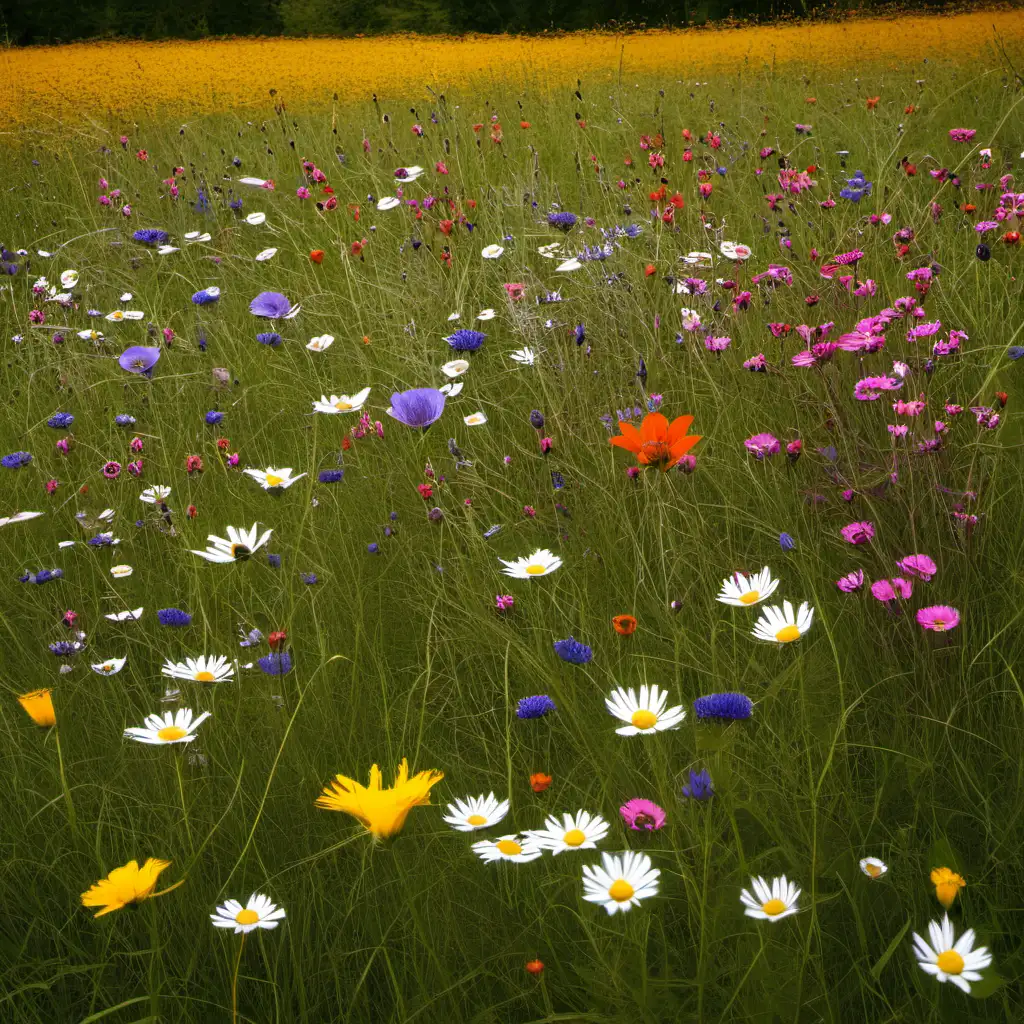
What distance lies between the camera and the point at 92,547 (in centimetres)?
164

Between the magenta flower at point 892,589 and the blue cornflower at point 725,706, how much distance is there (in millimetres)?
414

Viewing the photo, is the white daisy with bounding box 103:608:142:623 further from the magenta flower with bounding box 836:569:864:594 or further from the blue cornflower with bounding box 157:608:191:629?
the magenta flower with bounding box 836:569:864:594

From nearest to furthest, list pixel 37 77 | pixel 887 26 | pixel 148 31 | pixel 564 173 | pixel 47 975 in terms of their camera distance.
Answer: pixel 47 975, pixel 564 173, pixel 37 77, pixel 887 26, pixel 148 31

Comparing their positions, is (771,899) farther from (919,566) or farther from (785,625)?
(919,566)

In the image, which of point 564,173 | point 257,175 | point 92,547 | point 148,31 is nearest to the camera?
point 92,547

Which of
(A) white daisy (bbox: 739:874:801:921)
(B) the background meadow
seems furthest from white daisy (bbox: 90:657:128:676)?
(A) white daisy (bbox: 739:874:801:921)

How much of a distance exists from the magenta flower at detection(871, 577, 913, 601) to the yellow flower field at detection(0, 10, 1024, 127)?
536 cm

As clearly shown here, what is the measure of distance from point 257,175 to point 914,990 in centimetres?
415

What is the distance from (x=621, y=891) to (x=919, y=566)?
0.71m

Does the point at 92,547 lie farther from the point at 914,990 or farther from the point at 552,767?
the point at 914,990

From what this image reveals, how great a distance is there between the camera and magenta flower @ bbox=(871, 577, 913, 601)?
1128 mm

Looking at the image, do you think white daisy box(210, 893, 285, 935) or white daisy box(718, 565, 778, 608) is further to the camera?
white daisy box(718, 565, 778, 608)

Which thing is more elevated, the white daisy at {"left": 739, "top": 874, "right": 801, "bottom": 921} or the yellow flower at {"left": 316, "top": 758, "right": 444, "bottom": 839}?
the yellow flower at {"left": 316, "top": 758, "right": 444, "bottom": 839}

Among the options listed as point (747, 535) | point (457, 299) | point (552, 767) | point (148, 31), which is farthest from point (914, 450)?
point (148, 31)
